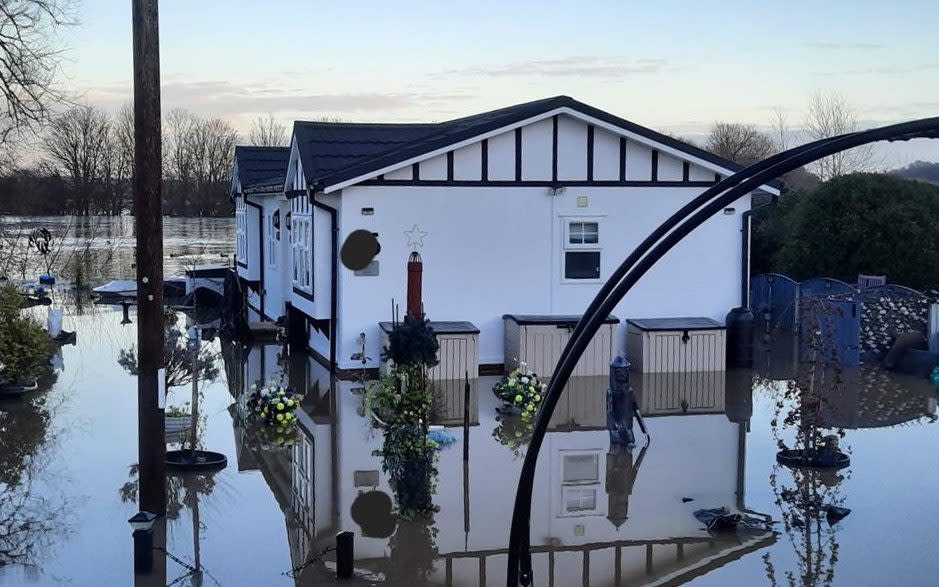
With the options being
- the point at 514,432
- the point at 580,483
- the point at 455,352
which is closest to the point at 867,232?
the point at 455,352

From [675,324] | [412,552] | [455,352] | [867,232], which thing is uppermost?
[867,232]

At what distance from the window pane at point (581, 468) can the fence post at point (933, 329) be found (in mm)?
8546

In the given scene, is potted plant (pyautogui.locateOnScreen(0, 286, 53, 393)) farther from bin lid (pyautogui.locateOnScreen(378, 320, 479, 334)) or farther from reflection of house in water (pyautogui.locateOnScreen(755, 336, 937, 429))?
reflection of house in water (pyautogui.locateOnScreen(755, 336, 937, 429))

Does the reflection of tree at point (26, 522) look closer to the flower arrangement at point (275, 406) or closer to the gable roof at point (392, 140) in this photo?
the flower arrangement at point (275, 406)

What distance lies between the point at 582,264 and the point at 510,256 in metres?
1.28

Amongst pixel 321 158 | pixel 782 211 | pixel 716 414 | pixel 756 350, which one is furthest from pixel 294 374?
pixel 782 211

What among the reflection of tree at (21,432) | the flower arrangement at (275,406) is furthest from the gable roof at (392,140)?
the reflection of tree at (21,432)

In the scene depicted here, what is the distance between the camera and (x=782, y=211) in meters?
26.9

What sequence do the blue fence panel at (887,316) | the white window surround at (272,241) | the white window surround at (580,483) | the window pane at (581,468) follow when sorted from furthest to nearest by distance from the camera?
the white window surround at (272,241) < the blue fence panel at (887,316) < the window pane at (581,468) < the white window surround at (580,483)

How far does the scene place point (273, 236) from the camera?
2473 centimetres

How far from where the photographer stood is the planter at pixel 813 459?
12062 millimetres

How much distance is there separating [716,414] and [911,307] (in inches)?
229

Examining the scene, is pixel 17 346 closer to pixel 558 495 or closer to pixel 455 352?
pixel 455 352

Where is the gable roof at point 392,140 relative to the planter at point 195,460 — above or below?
above
